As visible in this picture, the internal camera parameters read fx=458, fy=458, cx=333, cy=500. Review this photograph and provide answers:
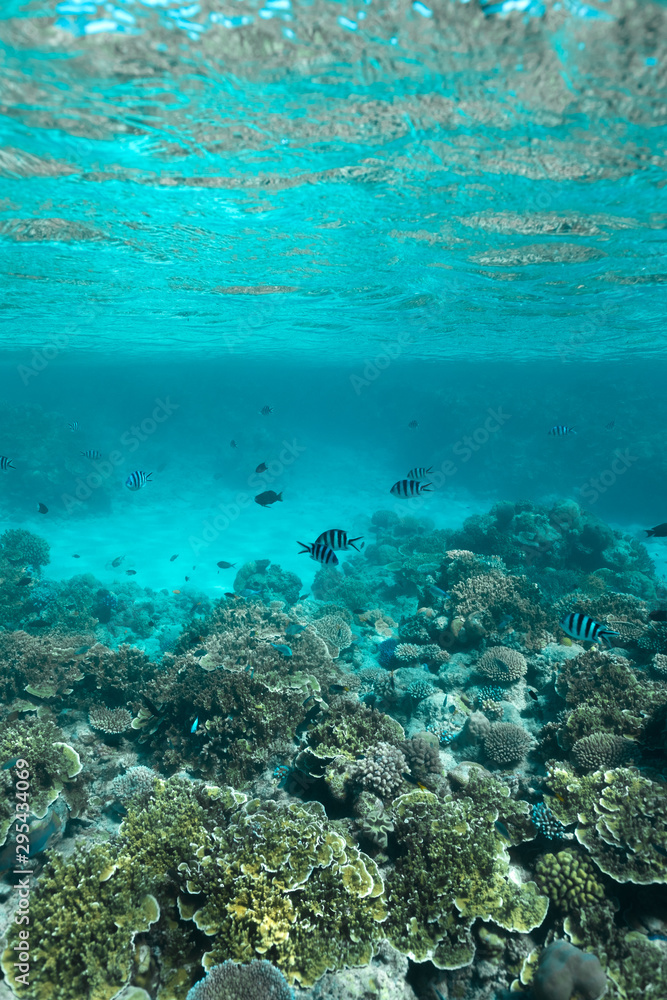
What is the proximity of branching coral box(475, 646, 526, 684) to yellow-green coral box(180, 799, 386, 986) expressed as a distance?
5058 mm

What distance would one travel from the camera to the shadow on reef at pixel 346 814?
12.7 ft

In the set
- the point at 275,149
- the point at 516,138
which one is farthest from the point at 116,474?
the point at 516,138

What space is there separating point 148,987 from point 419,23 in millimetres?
11769

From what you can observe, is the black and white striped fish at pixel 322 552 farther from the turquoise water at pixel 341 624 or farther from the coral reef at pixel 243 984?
the coral reef at pixel 243 984

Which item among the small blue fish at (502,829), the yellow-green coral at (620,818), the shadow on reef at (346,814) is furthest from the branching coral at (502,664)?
the small blue fish at (502,829)

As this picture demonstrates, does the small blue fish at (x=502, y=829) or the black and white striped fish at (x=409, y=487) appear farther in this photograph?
the black and white striped fish at (x=409, y=487)

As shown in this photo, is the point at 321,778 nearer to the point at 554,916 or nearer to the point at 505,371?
the point at 554,916

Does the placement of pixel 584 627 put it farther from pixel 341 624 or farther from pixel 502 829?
pixel 341 624

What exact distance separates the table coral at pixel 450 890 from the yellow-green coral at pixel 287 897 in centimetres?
28

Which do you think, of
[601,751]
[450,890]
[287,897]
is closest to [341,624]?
[601,751]

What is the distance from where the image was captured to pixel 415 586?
17.5 metres

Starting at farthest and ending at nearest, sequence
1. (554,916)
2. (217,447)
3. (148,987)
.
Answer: (217,447) → (554,916) → (148,987)

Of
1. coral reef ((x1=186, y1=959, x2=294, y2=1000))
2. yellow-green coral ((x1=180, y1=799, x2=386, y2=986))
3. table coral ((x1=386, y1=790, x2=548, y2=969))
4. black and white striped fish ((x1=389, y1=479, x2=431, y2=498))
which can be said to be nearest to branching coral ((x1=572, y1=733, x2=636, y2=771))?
table coral ((x1=386, y1=790, x2=548, y2=969))

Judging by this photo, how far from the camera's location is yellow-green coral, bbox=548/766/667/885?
425cm
